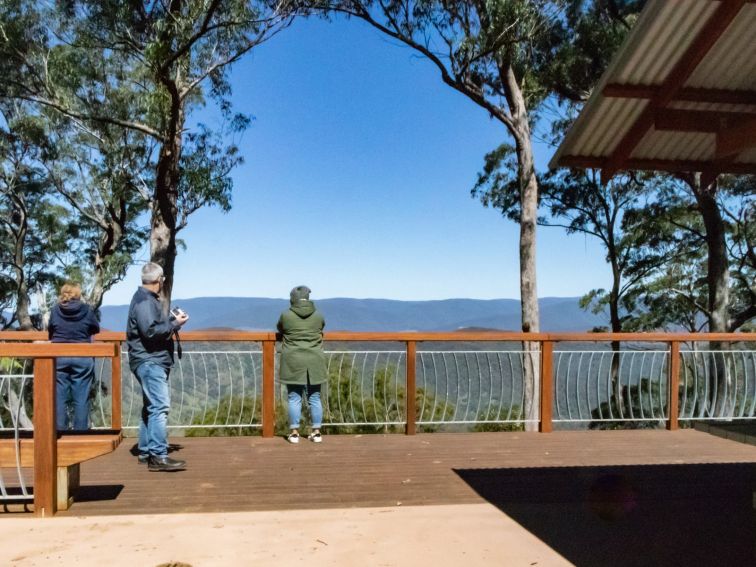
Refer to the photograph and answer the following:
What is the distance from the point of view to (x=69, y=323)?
5.71 metres

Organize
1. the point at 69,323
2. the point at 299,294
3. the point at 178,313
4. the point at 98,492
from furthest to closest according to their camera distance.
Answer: the point at 299,294
the point at 69,323
the point at 178,313
the point at 98,492

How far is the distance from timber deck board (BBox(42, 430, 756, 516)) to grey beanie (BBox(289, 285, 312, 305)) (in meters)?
1.42

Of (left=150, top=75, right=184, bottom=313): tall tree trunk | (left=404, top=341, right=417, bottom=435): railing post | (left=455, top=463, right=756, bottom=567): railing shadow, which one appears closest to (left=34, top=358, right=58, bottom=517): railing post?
(left=455, top=463, right=756, bottom=567): railing shadow

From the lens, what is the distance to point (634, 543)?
11.8 feet

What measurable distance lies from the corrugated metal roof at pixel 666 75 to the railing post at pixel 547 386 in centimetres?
269

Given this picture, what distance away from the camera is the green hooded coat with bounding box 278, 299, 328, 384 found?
6.13 m

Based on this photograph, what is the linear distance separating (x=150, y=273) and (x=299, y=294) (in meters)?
1.58

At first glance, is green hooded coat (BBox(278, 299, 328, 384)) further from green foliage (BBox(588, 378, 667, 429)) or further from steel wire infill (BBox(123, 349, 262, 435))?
green foliage (BBox(588, 378, 667, 429))

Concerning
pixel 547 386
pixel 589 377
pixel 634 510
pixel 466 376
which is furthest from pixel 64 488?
pixel 589 377

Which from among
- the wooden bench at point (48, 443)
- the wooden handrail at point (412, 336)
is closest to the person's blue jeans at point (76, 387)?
the wooden handrail at point (412, 336)

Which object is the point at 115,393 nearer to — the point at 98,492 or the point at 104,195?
the point at 98,492

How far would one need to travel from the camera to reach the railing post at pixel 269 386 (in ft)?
21.2

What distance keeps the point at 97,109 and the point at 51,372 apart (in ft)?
52.5

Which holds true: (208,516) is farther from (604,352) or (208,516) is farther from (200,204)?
(200,204)
